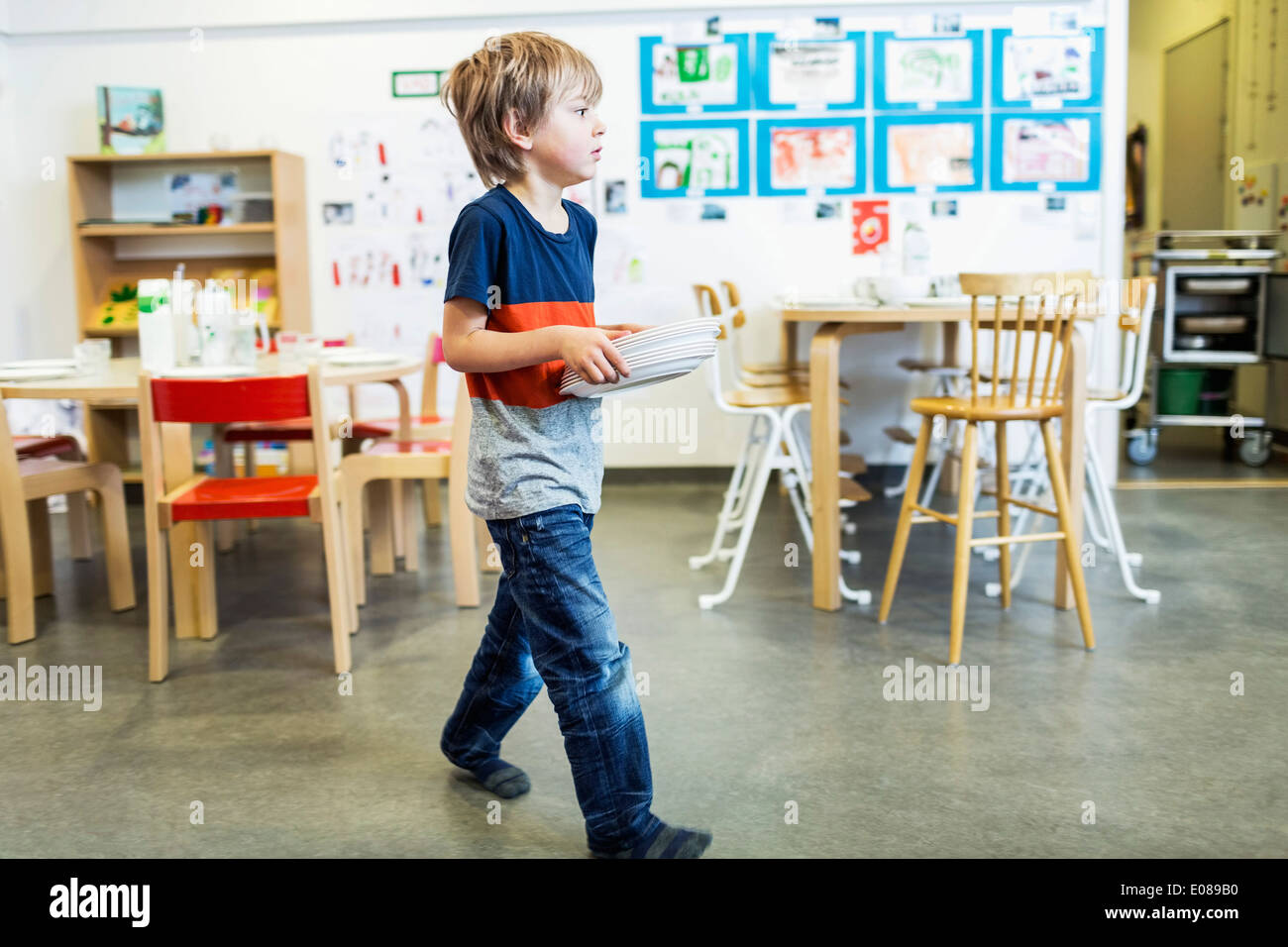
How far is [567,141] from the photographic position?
5.46 feet

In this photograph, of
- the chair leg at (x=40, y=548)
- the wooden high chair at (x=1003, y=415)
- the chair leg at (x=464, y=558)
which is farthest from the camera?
the chair leg at (x=40, y=548)

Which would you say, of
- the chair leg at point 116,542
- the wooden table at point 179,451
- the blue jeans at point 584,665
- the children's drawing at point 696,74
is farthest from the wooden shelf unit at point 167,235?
the blue jeans at point 584,665

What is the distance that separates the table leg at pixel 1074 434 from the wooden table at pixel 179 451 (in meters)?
1.82

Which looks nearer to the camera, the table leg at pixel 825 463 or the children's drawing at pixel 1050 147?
the table leg at pixel 825 463

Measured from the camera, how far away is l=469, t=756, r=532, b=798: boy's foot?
212cm

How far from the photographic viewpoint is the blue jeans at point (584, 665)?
5.60 ft

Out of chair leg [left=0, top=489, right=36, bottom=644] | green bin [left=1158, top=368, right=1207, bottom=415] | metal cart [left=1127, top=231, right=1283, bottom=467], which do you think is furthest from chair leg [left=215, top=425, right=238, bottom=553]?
green bin [left=1158, top=368, right=1207, bottom=415]

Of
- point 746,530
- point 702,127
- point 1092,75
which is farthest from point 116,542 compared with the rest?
point 1092,75

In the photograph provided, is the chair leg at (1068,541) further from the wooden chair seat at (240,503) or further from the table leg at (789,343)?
the table leg at (789,343)

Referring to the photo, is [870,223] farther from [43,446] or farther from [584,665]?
[584,665]
